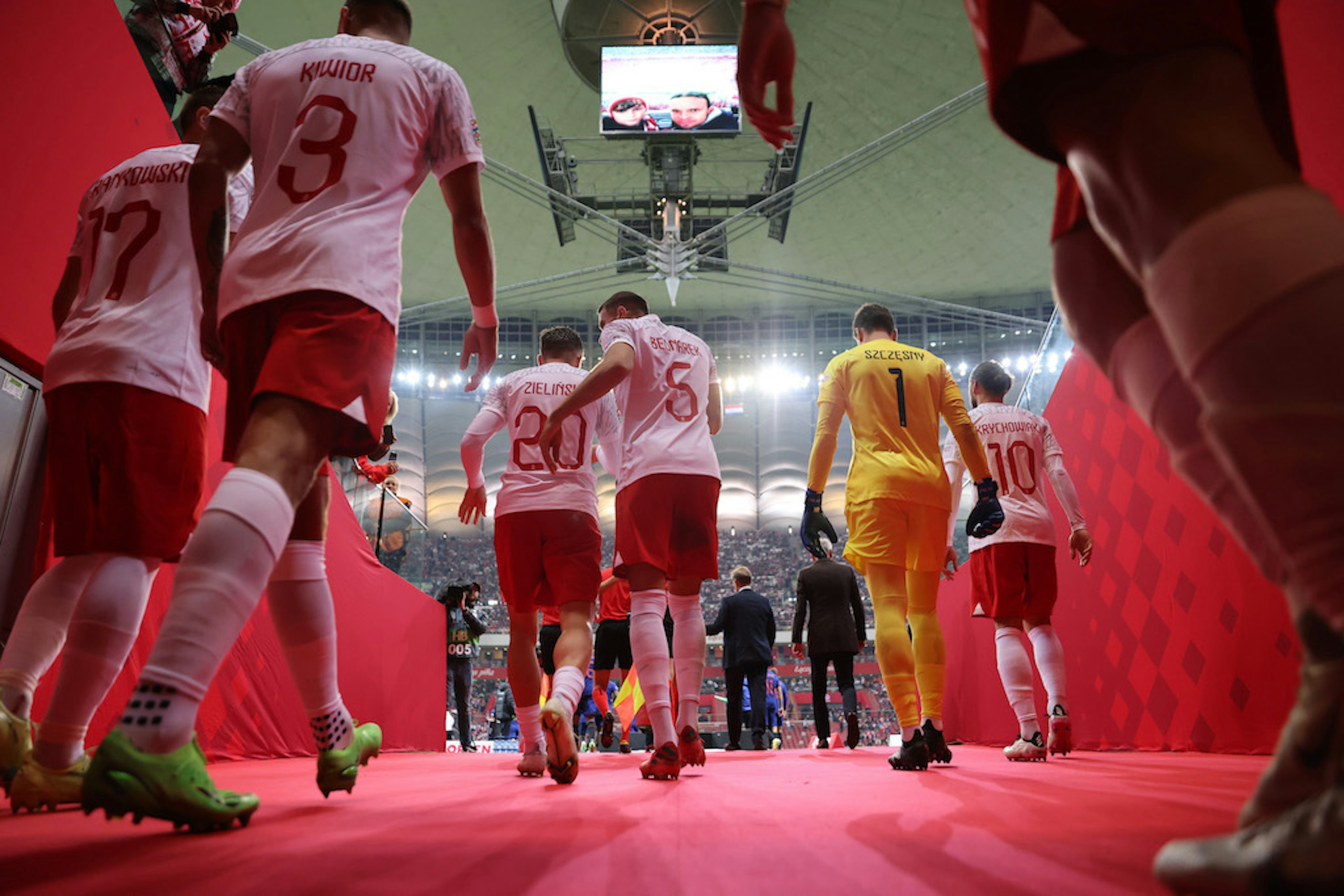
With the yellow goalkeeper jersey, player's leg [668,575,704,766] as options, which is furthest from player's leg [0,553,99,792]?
the yellow goalkeeper jersey

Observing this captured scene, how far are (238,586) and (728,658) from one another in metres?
6.20

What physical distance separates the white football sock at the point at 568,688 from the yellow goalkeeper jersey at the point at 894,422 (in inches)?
50.6

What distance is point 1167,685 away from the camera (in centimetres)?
398

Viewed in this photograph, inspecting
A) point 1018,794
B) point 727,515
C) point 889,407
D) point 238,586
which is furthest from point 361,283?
point 727,515

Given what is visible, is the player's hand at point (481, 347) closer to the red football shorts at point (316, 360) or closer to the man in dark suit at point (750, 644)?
the red football shorts at point (316, 360)

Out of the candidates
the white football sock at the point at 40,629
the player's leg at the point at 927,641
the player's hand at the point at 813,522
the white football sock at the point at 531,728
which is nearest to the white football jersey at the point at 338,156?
the white football sock at the point at 40,629

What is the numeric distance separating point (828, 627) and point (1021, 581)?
265 centimetres

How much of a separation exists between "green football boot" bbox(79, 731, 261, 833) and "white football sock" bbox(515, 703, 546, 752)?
6.97 feet

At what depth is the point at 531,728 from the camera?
339cm

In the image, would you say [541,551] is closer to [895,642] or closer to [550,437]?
[550,437]

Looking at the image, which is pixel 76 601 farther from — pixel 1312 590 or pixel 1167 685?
pixel 1167 685

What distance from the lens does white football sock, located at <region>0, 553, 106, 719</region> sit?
176 centimetres

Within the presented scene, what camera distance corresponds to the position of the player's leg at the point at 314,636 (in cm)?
177

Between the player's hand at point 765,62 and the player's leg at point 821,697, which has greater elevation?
the player's hand at point 765,62
